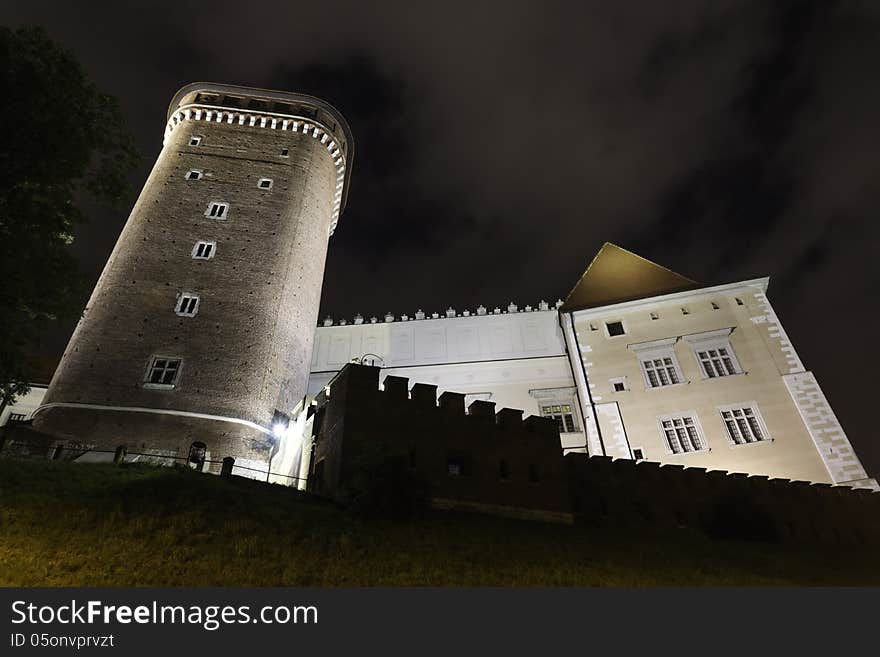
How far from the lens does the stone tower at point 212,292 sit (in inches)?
807

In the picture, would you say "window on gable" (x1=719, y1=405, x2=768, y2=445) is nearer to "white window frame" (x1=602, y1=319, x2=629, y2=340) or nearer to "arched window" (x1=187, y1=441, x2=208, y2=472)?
"white window frame" (x1=602, y1=319, x2=629, y2=340)

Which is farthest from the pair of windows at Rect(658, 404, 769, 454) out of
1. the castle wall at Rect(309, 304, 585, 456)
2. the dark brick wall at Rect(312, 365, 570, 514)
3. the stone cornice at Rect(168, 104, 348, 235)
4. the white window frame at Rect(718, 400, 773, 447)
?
the stone cornice at Rect(168, 104, 348, 235)

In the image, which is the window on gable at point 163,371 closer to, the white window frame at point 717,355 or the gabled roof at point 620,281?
the gabled roof at point 620,281

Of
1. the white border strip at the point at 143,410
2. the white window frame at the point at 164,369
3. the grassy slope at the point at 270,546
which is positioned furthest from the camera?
the white window frame at the point at 164,369

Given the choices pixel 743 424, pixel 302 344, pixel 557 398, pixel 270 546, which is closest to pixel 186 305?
pixel 302 344

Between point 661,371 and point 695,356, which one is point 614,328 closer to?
point 661,371

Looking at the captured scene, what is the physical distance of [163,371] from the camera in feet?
70.7

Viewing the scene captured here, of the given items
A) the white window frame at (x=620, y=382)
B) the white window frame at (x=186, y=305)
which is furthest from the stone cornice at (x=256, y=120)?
the white window frame at (x=620, y=382)

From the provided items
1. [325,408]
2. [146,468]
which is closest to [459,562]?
[325,408]

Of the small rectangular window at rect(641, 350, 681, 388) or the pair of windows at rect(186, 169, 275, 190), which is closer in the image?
the small rectangular window at rect(641, 350, 681, 388)

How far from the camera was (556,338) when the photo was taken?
107 feet

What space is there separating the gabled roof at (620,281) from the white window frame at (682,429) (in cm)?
655

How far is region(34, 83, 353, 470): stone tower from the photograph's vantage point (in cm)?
2050

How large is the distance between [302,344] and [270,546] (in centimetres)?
1753
